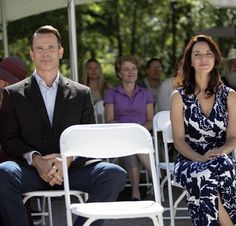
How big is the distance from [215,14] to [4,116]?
33.5 feet

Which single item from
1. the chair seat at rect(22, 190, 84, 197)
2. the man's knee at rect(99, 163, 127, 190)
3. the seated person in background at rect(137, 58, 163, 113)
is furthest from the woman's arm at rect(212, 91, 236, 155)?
the seated person in background at rect(137, 58, 163, 113)

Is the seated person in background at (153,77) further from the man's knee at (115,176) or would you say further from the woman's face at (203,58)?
the man's knee at (115,176)

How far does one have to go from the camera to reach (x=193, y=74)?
5.21 m

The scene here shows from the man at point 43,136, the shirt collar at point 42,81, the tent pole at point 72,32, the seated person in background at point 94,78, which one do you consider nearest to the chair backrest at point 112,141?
the man at point 43,136

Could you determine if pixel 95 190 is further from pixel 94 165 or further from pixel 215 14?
pixel 215 14

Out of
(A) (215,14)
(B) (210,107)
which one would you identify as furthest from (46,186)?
(A) (215,14)

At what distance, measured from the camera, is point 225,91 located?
5074mm

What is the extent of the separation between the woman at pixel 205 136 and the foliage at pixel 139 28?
28.9ft

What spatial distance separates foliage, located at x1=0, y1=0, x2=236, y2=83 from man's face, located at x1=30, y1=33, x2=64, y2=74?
9198 millimetres

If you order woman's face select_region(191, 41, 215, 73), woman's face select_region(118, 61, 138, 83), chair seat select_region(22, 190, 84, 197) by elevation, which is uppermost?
woman's face select_region(191, 41, 215, 73)

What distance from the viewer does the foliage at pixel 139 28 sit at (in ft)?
49.8

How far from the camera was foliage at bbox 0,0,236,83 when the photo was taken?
15.2 m

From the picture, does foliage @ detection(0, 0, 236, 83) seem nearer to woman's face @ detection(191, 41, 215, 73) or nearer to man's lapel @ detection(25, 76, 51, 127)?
woman's face @ detection(191, 41, 215, 73)

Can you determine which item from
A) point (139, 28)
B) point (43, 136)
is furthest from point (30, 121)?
point (139, 28)
